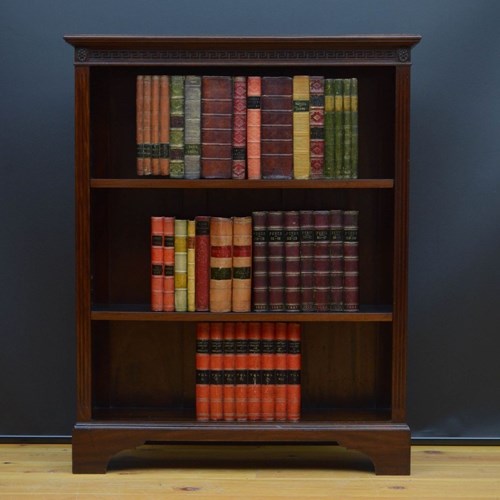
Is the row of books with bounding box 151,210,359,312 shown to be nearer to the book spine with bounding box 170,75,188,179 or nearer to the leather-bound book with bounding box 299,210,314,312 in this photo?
the leather-bound book with bounding box 299,210,314,312

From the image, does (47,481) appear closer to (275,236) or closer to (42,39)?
(275,236)

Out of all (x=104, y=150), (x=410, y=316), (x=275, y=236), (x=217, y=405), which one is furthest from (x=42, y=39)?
(x=410, y=316)

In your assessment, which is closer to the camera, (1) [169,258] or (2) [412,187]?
(1) [169,258]

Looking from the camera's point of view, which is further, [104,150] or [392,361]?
[104,150]

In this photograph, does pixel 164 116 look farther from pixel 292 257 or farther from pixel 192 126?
pixel 292 257

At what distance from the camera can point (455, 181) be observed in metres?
3.03

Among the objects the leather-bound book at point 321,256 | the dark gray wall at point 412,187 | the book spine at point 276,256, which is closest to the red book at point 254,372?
the book spine at point 276,256

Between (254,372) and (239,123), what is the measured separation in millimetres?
774

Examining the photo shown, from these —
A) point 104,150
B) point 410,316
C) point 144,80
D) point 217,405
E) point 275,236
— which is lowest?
point 217,405

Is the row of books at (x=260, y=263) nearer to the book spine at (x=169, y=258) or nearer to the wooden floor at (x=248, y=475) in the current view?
the book spine at (x=169, y=258)

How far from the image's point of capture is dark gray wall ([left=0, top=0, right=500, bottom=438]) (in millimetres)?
3014

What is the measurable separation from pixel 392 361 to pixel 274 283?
43cm

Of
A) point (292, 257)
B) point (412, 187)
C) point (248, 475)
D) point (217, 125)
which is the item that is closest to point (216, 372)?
point (248, 475)

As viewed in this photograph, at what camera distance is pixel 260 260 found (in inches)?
108
